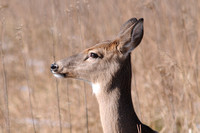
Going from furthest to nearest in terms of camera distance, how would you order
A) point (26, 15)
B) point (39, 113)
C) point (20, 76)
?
1. point (26, 15)
2. point (20, 76)
3. point (39, 113)

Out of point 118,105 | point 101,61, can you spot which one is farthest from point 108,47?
point 118,105

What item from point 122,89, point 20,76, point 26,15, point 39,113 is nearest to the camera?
point 122,89

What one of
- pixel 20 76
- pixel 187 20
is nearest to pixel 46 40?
pixel 20 76

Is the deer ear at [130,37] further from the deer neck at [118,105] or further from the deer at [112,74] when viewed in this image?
the deer neck at [118,105]

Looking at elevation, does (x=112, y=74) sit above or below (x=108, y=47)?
below

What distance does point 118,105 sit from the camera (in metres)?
3.15

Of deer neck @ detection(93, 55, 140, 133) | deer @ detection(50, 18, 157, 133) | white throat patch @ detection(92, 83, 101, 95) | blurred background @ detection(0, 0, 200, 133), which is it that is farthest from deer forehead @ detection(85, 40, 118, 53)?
blurred background @ detection(0, 0, 200, 133)

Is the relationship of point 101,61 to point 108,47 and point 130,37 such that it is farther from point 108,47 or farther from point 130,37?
point 130,37

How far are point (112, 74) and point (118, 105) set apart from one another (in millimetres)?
238

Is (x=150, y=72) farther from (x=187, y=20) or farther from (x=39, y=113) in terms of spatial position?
(x=39, y=113)

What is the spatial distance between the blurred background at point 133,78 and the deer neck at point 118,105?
0.57m

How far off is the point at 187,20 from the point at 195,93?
3.45 ft

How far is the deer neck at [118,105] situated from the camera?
10.2 ft

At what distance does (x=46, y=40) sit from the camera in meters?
7.21
